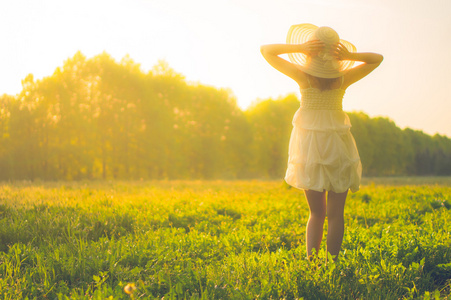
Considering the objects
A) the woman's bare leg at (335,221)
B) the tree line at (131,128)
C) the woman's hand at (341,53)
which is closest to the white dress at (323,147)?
the woman's bare leg at (335,221)

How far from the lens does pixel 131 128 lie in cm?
2966

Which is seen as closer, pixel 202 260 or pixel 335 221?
pixel 335 221

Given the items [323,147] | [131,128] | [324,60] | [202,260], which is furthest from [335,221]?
[131,128]

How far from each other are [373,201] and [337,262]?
5.95m

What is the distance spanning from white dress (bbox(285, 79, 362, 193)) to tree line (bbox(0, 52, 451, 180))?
76.0 ft

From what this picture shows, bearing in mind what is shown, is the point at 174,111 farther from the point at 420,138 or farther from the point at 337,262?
the point at 420,138

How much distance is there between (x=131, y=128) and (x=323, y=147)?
1088 inches

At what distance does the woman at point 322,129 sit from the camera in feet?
11.2

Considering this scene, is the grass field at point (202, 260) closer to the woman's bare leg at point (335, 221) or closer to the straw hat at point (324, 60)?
the woman's bare leg at point (335, 221)

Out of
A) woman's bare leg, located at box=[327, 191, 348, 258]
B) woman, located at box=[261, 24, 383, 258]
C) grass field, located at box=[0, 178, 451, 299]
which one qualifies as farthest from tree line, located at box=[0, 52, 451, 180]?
woman's bare leg, located at box=[327, 191, 348, 258]

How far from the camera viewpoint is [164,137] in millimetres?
30641

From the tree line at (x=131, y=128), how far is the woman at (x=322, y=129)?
76.0 ft

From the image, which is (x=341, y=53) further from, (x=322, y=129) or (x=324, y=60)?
(x=322, y=129)

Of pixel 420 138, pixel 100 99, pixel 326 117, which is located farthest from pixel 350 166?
pixel 420 138
